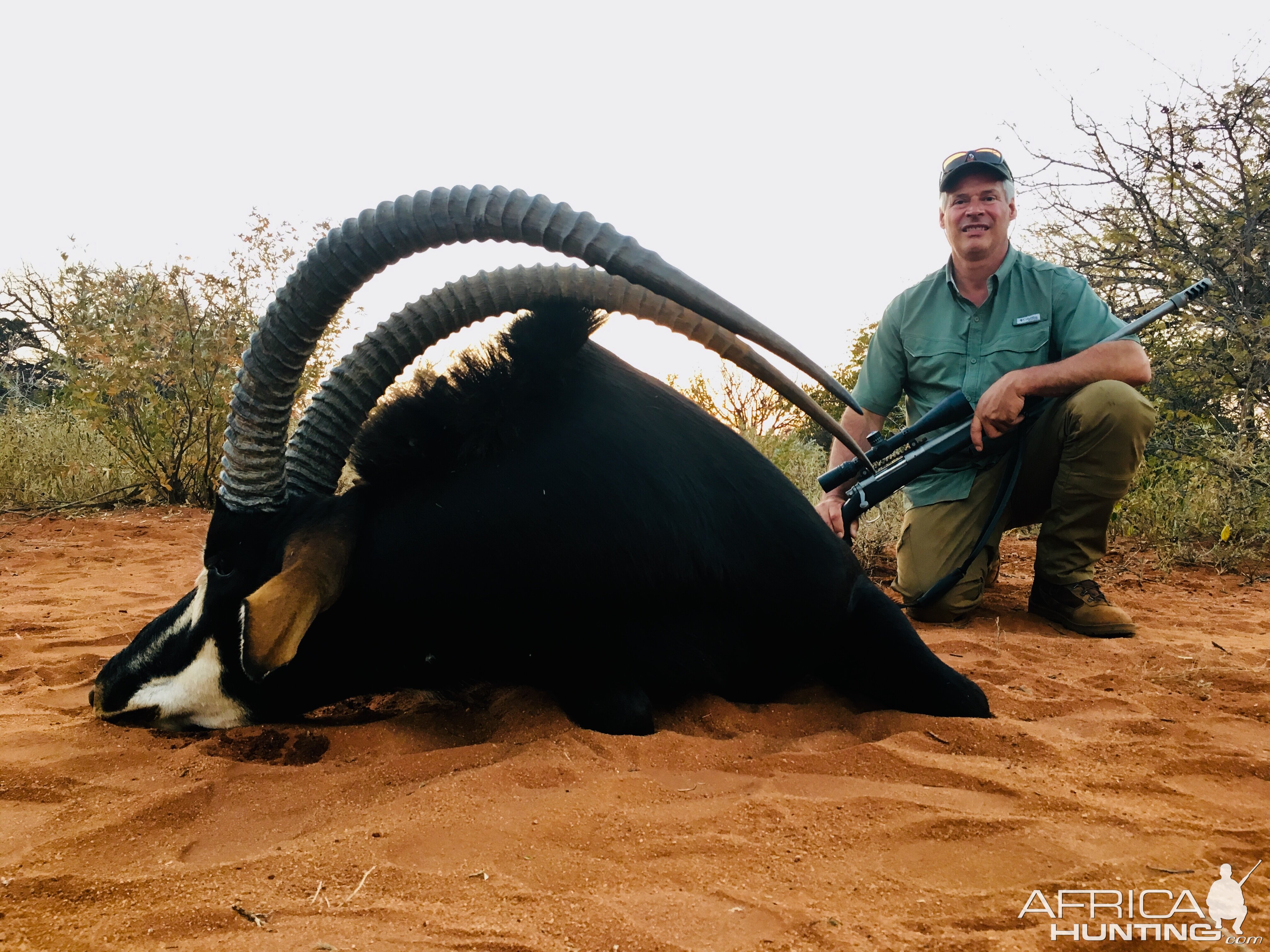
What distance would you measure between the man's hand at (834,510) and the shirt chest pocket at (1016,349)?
0.95 metres

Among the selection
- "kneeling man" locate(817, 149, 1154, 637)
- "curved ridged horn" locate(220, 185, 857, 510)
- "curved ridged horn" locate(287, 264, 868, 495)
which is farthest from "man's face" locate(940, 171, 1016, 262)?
"curved ridged horn" locate(220, 185, 857, 510)

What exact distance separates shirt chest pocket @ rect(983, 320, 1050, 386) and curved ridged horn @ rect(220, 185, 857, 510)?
228cm

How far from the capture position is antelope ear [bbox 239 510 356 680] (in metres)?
1.93

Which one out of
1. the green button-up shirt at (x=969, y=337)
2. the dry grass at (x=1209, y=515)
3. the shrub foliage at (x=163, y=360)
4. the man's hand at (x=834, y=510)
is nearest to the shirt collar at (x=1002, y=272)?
the green button-up shirt at (x=969, y=337)

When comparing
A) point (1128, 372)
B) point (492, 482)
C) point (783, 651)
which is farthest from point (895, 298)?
point (492, 482)

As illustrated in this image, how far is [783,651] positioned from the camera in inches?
98.9

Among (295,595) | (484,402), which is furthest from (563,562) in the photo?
(295,595)

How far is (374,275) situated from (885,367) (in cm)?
306

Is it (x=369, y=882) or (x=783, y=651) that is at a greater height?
(x=783, y=651)

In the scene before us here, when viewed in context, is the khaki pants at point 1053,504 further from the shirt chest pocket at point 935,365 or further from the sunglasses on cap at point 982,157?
the sunglasses on cap at point 982,157

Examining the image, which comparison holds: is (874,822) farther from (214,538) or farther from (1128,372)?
(1128,372)

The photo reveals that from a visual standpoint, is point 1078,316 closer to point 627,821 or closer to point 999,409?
point 999,409

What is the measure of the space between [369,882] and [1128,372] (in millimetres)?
3842

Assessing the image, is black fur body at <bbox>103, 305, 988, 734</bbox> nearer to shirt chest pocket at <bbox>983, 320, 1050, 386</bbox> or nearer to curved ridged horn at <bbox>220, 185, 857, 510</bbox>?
curved ridged horn at <bbox>220, 185, 857, 510</bbox>
